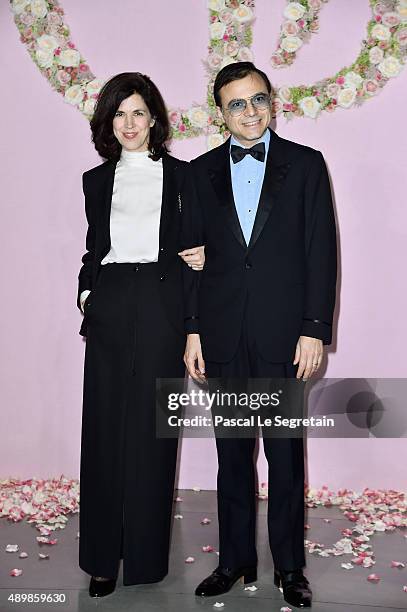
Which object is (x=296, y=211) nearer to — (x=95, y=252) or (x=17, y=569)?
(x=95, y=252)

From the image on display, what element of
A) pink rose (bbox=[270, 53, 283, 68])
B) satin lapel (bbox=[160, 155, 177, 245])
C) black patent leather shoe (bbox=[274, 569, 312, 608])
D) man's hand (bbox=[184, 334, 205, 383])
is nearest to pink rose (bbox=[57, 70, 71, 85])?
pink rose (bbox=[270, 53, 283, 68])

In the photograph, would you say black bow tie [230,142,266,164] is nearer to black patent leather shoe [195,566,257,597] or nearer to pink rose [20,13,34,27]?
black patent leather shoe [195,566,257,597]

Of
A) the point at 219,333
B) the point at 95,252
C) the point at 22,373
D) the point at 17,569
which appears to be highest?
the point at 95,252

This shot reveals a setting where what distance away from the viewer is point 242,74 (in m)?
2.75

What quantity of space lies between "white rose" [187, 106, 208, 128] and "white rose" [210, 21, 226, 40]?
33 centimetres

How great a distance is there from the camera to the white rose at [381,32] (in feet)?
12.3

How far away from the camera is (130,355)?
9.53 feet

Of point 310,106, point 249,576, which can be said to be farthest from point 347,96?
point 249,576

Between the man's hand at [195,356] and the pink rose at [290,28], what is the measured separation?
1686mm

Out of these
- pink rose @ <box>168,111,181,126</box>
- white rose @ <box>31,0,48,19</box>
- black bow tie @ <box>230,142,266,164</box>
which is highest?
white rose @ <box>31,0,48,19</box>

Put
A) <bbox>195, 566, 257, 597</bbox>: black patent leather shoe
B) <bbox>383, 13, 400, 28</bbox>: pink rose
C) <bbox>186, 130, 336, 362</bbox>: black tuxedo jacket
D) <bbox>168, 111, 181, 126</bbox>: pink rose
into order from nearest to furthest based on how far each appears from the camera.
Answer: <bbox>186, 130, 336, 362</bbox>: black tuxedo jacket
<bbox>195, 566, 257, 597</bbox>: black patent leather shoe
<bbox>383, 13, 400, 28</bbox>: pink rose
<bbox>168, 111, 181, 126</bbox>: pink rose

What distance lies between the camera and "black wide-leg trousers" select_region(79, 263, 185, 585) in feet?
9.51

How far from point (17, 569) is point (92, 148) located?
77.2 inches

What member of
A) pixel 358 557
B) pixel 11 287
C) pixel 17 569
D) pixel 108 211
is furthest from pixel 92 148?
pixel 358 557
